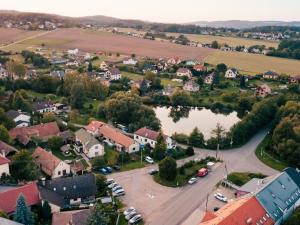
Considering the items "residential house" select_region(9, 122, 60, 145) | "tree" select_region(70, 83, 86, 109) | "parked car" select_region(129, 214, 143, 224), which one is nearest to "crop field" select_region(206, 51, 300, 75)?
"tree" select_region(70, 83, 86, 109)

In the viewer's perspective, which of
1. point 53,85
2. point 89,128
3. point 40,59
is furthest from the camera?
point 40,59

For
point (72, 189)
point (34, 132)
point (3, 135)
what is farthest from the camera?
point (34, 132)

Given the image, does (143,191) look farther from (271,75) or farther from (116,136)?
(271,75)

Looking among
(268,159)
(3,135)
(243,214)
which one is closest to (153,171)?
(243,214)

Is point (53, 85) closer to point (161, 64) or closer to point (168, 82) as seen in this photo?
point (168, 82)

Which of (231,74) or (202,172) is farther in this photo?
(231,74)

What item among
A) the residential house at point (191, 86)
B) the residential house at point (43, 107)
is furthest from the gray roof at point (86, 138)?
the residential house at point (191, 86)

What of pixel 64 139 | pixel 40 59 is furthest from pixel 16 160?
pixel 40 59

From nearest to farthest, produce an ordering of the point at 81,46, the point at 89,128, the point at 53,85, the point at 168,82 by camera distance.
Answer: the point at 89,128 < the point at 53,85 < the point at 168,82 < the point at 81,46
